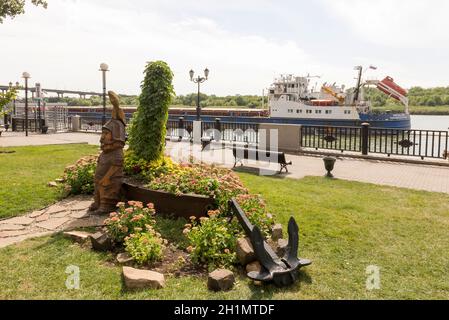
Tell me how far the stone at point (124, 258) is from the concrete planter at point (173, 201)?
1.50 metres

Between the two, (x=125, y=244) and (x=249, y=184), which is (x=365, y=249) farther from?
(x=249, y=184)

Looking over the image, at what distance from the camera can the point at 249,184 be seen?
9.23 m

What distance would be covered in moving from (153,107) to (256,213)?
3158 mm

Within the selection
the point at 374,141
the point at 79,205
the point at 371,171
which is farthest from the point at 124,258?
the point at 374,141

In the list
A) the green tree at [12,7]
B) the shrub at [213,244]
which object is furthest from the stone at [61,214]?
the green tree at [12,7]

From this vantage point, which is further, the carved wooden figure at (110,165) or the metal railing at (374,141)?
the metal railing at (374,141)

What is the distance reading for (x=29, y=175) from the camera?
1008 cm

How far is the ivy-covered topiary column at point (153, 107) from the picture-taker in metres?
7.26

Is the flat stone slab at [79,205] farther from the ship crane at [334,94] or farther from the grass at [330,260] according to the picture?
the ship crane at [334,94]

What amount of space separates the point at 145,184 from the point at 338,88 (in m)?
46.1

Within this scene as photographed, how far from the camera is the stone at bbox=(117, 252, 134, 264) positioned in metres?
4.69

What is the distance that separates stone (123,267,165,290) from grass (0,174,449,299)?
9 cm

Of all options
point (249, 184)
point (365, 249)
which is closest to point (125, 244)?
point (365, 249)
